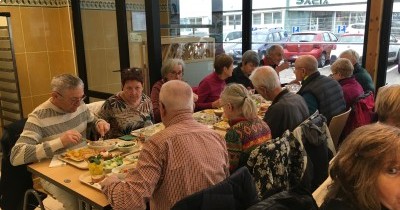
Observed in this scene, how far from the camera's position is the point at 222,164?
1.60m

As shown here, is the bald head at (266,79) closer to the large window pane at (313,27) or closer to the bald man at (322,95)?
the bald man at (322,95)

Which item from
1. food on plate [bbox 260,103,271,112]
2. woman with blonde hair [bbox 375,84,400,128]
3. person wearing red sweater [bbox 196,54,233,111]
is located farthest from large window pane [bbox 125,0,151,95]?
woman with blonde hair [bbox 375,84,400,128]

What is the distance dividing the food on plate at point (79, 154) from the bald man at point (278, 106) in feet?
3.69

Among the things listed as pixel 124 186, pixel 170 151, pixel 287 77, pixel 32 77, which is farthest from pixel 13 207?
pixel 287 77

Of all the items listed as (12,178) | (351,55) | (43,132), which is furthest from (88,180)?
(351,55)

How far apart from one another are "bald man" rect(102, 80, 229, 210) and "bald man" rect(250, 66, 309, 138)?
2.63 feet

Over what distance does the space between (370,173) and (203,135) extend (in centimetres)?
71

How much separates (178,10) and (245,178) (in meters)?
3.32

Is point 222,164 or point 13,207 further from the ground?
point 222,164

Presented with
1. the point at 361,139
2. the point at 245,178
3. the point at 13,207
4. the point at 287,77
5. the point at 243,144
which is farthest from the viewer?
the point at 287,77

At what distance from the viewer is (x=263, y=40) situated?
179 inches

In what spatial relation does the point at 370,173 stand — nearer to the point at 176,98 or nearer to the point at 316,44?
the point at 176,98

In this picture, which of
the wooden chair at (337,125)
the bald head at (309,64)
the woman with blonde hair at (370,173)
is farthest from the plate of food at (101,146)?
the bald head at (309,64)

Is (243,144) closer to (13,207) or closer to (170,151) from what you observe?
(170,151)
